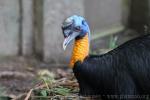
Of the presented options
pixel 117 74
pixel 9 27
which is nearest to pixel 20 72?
pixel 9 27

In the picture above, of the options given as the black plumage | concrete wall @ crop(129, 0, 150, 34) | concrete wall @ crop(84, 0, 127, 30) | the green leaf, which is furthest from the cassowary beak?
concrete wall @ crop(129, 0, 150, 34)

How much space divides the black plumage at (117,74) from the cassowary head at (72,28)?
0.68 ft

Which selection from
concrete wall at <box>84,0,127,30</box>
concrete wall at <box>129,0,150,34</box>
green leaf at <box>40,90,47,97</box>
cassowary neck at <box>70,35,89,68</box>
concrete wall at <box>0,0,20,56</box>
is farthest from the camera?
concrete wall at <box>129,0,150,34</box>

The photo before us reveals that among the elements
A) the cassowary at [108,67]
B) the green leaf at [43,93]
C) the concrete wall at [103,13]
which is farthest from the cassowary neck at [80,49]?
the concrete wall at [103,13]

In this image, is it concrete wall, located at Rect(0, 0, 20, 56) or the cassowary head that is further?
concrete wall, located at Rect(0, 0, 20, 56)

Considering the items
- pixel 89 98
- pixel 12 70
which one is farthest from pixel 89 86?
pixel 12 70

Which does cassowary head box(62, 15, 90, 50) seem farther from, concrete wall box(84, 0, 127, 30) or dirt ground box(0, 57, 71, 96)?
concrete wall box(84, 0, 127, 30)

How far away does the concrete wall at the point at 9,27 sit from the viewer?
7.75 m

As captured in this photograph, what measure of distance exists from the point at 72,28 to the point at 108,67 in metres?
0.44

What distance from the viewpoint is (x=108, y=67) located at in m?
5.25

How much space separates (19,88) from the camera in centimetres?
711

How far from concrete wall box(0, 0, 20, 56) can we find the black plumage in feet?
8.80

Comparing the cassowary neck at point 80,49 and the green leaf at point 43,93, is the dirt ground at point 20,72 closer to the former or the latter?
the green leaf at point 43,93

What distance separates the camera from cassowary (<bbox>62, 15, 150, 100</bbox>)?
17.1 feet
